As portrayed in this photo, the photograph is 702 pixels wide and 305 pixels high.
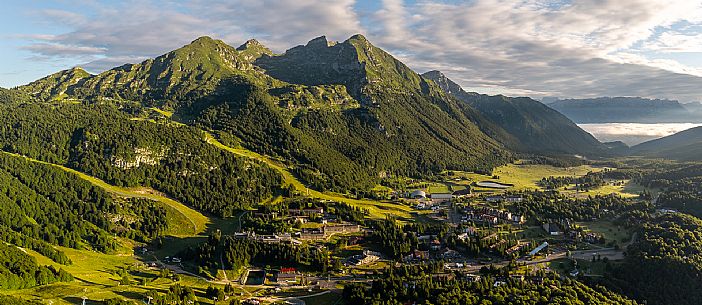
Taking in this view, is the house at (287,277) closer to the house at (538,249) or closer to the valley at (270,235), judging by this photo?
the valley at (270,235)

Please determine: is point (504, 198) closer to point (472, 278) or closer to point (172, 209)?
point (472, 278)

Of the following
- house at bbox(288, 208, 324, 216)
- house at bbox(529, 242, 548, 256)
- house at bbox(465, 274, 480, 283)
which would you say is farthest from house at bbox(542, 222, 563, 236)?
house at bbox(288, 208, 324, 216)

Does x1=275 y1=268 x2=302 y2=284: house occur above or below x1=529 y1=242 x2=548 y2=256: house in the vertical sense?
below

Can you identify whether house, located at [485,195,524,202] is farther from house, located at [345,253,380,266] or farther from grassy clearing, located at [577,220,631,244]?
house, located at [345,253,380,266]

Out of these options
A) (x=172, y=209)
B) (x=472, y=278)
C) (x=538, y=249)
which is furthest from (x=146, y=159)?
(x=538, y=249)

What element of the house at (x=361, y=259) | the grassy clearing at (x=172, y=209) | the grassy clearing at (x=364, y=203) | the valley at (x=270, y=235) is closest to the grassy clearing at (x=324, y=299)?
the valley at (x=270, y=235)

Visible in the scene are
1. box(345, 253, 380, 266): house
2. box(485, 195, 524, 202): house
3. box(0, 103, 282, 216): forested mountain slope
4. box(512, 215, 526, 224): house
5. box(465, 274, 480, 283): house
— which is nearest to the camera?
box(465, 274, 480, 283): house

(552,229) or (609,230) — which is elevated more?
(552,229)

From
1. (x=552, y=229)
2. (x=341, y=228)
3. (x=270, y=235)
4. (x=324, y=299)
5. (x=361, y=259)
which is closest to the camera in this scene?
(x=324, y=299)
